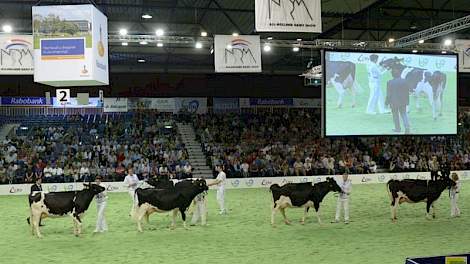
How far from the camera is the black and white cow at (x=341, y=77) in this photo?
14.8 m

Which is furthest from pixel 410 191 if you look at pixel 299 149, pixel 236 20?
pixel 299 149

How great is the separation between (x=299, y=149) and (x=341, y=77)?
45.5ft

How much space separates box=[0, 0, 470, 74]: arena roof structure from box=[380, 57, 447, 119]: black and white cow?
5731 millimetres

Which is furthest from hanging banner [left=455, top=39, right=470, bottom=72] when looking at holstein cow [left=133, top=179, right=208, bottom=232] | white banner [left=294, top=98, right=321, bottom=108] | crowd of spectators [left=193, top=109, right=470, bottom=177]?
white banner [left=294, top=98, right=321, bottom=108]

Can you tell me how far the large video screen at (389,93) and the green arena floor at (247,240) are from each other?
264cm

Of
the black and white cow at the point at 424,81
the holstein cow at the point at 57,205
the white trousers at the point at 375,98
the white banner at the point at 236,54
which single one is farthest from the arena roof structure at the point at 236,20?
the holstein cow at the point at 57,205

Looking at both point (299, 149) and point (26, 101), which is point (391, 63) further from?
point (26, 101)

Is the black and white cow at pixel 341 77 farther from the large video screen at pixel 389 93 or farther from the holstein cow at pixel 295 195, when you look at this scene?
the holstein cow at pixel 295 195

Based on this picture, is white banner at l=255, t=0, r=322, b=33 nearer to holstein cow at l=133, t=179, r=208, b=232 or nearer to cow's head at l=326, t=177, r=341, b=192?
cow's head at l=326, t=177, r=341, b=192

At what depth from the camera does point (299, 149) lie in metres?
28.5

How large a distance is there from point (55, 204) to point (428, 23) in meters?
22.1

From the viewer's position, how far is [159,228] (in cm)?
1319

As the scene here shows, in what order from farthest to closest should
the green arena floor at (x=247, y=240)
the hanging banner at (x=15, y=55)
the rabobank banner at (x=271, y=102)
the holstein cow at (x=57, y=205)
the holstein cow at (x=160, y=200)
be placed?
the rabobank banner at (x=271, y=102), the hanging banner at (x=15, y=55), the holstein cow at (x=160, y=200), the holstein cow at (x=57, y=205), the green arena floor at (x=247, y=240)

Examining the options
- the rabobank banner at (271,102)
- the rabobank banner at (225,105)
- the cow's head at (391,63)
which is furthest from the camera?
the rabobank banner at (271,102)
